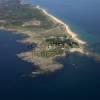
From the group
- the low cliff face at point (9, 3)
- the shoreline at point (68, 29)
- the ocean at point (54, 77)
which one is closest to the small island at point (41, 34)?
the shoreline at point (68, 29)

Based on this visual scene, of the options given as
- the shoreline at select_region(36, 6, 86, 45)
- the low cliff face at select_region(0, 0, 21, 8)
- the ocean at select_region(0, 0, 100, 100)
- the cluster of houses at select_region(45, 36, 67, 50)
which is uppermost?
the cluster of houses at select_region(45, 36, 67, 50)

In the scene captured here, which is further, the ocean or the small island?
the small island

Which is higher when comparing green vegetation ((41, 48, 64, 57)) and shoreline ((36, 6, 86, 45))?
shoreline ((36, 6, 86, 45))

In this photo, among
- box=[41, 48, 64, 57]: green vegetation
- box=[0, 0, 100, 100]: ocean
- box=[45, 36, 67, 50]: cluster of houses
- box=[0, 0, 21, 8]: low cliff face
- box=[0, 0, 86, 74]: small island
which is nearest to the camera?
box=[0, 0, 100, 100]: ocean

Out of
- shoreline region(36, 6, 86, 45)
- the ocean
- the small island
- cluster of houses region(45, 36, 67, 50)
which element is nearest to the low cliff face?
→ the small island

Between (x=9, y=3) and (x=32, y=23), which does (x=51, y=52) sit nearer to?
(x=32, y=23)

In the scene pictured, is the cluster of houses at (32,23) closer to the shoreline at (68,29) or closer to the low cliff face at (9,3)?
the shoreline at (68,29)

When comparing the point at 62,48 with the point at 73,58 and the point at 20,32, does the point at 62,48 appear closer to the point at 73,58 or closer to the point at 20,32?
the point at 73,58

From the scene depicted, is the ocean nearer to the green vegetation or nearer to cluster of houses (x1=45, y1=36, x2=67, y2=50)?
the green vegetation

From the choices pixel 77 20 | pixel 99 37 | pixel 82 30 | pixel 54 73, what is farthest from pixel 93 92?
pixel 77 20

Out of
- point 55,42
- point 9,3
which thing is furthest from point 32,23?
point 9,3
